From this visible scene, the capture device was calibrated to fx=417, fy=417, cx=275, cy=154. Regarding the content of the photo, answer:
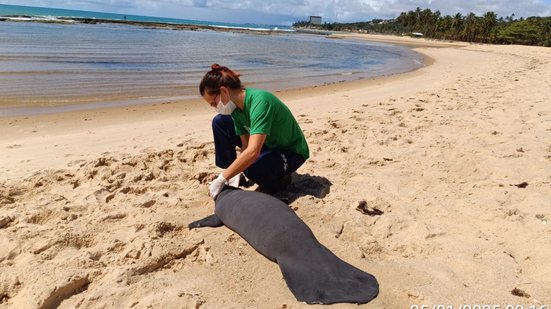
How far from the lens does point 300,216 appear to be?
124 inches

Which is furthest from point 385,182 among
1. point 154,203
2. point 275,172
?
point 154,203

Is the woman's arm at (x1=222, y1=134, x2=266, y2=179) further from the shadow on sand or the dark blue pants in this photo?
the shadow on sand

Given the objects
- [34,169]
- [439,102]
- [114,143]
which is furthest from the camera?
[439,102]

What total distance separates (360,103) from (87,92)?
5838 millimetres

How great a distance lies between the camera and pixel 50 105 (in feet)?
25.4

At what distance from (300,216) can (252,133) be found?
2.43 ft

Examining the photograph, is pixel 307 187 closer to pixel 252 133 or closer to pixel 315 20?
pixel 252 133

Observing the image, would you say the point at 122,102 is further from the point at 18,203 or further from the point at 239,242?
the point at 239,242

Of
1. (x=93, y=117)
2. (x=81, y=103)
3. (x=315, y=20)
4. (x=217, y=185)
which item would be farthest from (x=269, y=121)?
(x=315, y=20)

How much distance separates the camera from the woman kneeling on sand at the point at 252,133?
9.68 ft

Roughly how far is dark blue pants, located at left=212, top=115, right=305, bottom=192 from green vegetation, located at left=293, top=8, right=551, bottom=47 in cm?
5994

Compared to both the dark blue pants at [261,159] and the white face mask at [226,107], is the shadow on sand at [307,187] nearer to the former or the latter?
the dark blue pants at [261,159]

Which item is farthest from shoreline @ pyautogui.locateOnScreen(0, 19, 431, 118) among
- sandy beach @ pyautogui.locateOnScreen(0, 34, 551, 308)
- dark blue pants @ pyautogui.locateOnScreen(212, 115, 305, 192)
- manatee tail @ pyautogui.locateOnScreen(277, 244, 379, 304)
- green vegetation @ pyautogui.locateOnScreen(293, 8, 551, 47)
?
green vegetation @ pyautogui.locateOnScreen(293, 8, 551, 47)

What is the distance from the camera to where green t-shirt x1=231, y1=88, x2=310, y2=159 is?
2941 mm
